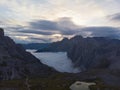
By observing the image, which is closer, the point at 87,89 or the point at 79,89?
the point at 79,89
